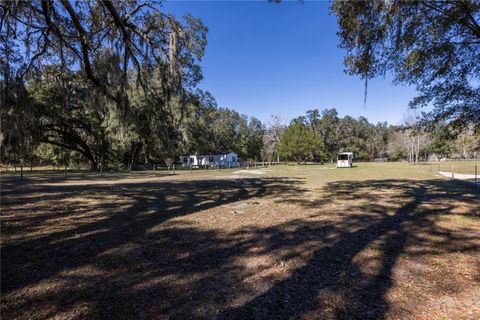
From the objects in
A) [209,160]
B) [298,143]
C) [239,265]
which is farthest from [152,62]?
[298,143]

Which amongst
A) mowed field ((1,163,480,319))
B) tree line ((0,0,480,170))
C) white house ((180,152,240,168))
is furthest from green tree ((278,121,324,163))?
mowed field ((1,163,480,319))

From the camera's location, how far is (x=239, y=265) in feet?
12.0

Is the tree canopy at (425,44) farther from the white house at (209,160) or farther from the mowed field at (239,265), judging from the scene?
the white house at (209,160)

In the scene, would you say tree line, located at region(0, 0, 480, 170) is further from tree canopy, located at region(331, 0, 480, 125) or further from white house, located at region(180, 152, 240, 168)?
white house, located at region(180, 152, 240, 168)

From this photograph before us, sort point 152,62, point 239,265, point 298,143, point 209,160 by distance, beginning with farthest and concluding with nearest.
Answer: point 298,143, point 209,160, point 152,62, point 239,265

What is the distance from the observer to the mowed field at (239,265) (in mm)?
2598

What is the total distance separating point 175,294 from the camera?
285cm

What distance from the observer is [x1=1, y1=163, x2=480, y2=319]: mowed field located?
8.52 ft

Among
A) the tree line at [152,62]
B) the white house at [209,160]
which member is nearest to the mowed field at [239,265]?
the tree line at [152,62]

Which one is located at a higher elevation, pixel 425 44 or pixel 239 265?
pixel 425 44

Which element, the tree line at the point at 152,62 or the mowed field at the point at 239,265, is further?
the tree line at the point at 152,62

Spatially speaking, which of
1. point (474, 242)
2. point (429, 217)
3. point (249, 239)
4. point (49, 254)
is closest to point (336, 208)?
point (429, 217)

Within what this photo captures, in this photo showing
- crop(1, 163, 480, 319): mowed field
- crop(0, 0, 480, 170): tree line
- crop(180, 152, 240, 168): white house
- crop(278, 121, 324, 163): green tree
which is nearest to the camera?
crop(1, 163, 480, 319): mowed field

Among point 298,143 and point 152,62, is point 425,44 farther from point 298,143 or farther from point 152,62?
point 298,143
